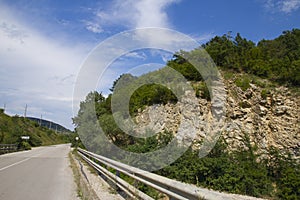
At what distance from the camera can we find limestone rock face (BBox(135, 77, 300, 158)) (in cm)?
1889

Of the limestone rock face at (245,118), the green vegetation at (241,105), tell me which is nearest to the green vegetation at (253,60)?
the green vegetation at (241,105)

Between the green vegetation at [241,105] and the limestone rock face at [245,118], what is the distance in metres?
0.67

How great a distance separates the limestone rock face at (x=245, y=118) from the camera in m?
18.9

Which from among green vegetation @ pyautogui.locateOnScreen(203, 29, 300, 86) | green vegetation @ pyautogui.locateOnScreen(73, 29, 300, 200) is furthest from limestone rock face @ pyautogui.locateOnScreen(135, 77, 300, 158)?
green vegetation @ pyautogui.locateOnScreen(203, 29, 300, 86)

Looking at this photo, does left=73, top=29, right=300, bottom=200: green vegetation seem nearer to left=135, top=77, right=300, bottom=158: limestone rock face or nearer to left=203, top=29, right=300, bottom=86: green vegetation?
left=203, top=29, right=300, bottom=86: green vegetation

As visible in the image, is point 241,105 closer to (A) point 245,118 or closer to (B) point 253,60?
(A) point 245,118

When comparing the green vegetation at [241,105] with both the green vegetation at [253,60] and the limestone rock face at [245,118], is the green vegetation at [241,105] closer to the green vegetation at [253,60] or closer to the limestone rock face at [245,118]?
the green vegetation at [253,60]

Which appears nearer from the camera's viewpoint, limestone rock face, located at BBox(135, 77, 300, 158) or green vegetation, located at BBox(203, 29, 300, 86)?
limestone rock face, located at BBox(135, 77, 300, 158)

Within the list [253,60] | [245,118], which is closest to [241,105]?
[245,118]

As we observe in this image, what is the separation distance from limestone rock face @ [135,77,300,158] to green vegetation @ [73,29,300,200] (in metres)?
0.67

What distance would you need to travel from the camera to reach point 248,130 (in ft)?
64.5

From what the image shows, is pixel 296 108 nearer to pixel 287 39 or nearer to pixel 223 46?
pixel 223 46

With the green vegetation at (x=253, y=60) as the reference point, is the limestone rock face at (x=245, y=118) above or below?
below

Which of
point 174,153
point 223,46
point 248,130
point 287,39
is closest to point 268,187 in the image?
point 174,153
